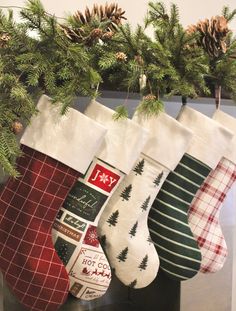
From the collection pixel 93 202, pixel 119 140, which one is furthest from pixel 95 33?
pixel 93 202

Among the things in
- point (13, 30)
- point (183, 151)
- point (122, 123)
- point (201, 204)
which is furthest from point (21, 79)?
point (201, 204)

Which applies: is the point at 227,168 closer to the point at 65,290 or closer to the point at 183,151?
the point at 183,151

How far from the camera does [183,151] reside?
1055 mm

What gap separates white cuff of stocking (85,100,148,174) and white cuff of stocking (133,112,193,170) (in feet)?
0.21

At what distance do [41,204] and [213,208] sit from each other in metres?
0.48

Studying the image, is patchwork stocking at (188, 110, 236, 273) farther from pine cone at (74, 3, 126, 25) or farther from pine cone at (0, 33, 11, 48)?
pine cone at (0, 33, 11, 48)

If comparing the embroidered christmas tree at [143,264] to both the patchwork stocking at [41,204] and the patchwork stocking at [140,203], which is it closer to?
the patchwork stocking at [140,203]

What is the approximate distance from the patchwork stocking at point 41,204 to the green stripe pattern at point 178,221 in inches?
10.4

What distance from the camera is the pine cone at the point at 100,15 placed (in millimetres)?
944

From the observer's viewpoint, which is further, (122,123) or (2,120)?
(122,123)

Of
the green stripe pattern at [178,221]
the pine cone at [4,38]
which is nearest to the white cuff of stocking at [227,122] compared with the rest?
the green stripe pattern at [178,221]

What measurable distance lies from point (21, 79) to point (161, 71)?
0.30 metres

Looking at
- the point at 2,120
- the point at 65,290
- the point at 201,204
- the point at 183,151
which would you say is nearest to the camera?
the point at 2,120

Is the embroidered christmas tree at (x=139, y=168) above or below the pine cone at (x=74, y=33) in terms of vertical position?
below
